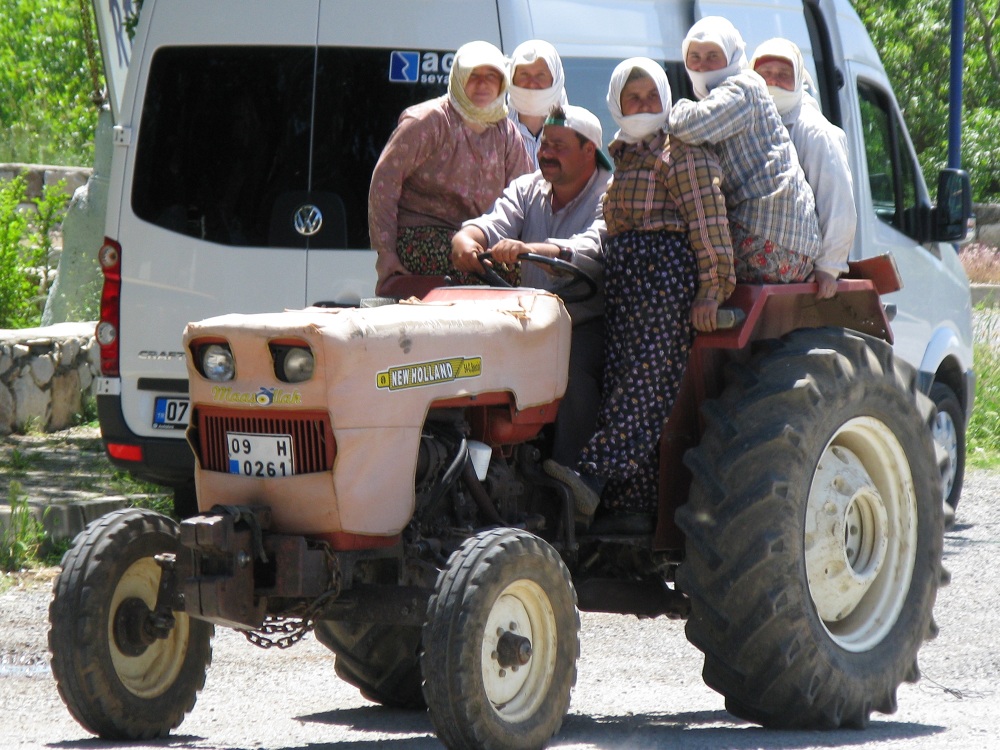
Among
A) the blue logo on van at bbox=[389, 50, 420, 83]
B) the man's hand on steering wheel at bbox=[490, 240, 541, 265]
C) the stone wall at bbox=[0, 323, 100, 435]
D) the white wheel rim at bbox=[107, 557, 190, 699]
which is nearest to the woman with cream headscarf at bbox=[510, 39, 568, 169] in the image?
the man's hand on steering wheel at bbox=[490, 240, 541, 265]

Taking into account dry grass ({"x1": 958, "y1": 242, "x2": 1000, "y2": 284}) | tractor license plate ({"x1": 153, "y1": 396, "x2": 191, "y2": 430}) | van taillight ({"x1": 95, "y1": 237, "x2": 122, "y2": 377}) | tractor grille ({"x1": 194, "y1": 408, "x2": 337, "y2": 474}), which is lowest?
tractor license plate ({"x1": 153, "y1": 396, "x2": 191, "y2": 430})

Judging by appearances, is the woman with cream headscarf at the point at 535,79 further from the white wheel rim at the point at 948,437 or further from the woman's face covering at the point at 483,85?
the white wheel rim at the point at 948,437

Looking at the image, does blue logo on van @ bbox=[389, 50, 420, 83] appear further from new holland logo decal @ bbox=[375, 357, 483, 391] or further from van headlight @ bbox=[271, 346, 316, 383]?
van headlight @ bbox=[271, 346, 316, 383]

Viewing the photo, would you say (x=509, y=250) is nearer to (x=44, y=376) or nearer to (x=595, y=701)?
(x=595, y=701)

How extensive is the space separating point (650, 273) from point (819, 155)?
2.82 ft

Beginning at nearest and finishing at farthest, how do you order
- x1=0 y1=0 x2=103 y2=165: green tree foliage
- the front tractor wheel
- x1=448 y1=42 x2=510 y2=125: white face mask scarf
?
the front tractor wheel, x1=448 y1=42 x2=510 y2=125: white face mask scarf, x1=0 y1=0 x2=103 y2=165: green tree foliage

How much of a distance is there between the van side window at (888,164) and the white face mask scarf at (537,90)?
3.15 m

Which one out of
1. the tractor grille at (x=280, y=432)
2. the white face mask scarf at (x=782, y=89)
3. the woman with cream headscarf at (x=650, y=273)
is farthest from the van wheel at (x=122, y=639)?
the white face mask scarf at (x=782, y=89)

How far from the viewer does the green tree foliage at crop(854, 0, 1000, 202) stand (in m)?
23.9

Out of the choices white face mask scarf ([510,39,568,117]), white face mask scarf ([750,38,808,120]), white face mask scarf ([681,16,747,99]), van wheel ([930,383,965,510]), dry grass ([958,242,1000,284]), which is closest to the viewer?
white face mask scarf ([681,16,747,99])

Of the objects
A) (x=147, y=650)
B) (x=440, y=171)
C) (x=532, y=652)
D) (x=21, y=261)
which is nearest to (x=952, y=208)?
(x=440, y=171)

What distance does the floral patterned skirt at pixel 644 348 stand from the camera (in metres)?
4.77

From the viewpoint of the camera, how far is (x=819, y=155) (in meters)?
5.23

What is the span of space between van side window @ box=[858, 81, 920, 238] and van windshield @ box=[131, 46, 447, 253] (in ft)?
8.94
